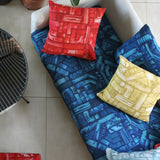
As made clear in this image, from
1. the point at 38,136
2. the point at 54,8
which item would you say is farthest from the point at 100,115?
the point at 54,8

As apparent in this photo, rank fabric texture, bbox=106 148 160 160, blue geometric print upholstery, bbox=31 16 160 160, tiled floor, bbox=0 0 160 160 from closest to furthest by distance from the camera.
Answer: fabric texture, bbox=106 148 160 160 → blue geometric print upholstery, bbox=31 16 160 160 → tiled floor, bbox=0 0 160 160

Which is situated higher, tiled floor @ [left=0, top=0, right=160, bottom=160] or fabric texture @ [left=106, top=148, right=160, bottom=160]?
fabric texture @ [left=106, top=148, right=160, bottom=160]

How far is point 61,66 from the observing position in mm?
1876

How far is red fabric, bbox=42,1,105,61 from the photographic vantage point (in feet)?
5.80

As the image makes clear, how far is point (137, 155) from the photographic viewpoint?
1.64m

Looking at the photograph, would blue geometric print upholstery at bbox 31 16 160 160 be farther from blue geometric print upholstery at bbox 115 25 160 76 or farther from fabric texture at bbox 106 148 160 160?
blue geometric print upholstery at bbox 115 25 160 76

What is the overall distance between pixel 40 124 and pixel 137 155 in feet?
2.94

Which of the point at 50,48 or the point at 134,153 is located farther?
the point at 50,48

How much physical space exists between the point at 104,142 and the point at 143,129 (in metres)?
0.32

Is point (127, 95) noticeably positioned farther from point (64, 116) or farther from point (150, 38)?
point (64, 116)

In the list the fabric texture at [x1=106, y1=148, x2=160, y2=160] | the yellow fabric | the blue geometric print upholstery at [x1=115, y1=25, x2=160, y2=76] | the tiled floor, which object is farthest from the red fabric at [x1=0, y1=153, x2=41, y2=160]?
the blue geometric print upholstery at [x1=115, y1=25, x2=160, y2=76]

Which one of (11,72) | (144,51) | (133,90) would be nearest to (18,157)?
(11,72)

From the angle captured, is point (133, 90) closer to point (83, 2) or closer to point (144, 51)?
point (144, 51)

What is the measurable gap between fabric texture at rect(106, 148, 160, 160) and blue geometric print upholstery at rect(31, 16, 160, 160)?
0.22ft
